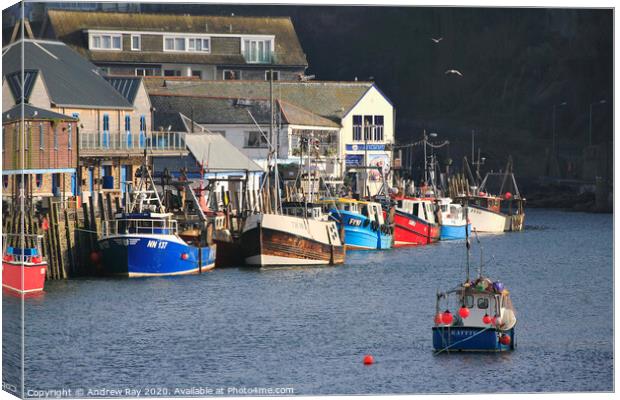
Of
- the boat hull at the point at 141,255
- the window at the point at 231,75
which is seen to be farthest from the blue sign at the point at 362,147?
the boat hull at the point at 141,255

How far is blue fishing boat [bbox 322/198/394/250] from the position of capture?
80750 mm

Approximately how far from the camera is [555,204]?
319 feet

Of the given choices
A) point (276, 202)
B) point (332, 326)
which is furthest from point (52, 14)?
point (332, 326)

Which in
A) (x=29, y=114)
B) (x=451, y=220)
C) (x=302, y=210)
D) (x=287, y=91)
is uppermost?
(x=287, y=91)

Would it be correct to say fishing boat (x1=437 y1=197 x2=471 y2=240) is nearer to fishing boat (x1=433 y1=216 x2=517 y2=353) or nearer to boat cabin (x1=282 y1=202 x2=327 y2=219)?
boat cabin (x1=282 y1=202 x2=327 y2=219)

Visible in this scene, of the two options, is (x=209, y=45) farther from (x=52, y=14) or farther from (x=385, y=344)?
(x=385, y=344)

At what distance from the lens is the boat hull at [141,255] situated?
63562 mm

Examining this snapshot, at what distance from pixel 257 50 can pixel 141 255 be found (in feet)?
102

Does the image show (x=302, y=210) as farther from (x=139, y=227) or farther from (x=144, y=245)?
(x=144, y=245)

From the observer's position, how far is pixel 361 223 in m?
81.3

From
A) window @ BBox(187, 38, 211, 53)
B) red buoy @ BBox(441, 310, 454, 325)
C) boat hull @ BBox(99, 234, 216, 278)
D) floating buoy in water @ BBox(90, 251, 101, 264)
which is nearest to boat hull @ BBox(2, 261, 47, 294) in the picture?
boat hull @ BBox(99, 234, 216, 278)

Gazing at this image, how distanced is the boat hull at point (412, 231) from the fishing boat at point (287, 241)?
522 inches

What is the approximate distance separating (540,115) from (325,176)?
23.1 m

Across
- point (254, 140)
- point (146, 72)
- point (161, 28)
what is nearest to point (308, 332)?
point (161, 28)
